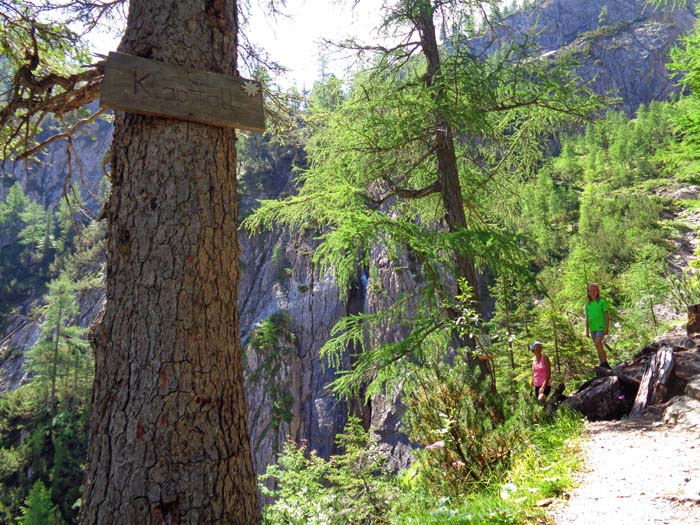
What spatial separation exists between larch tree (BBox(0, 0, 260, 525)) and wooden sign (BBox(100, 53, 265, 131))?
64 mm

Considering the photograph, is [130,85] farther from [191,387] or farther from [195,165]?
[191,387]

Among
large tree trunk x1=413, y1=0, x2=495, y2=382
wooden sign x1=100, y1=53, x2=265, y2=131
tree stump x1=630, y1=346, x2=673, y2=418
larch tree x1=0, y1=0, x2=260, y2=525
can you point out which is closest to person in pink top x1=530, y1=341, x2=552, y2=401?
large tree trunk x1=413, y1=0, x2=495, y2=382

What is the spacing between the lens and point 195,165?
75.8 inches

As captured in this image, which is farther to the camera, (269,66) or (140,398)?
(269,66)

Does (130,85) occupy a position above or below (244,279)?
below

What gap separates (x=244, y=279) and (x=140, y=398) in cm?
2811

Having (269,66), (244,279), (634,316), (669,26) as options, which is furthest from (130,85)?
(669,26)

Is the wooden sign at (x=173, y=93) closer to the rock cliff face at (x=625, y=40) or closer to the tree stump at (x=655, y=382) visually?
the tree stump at (x=655, y=382)

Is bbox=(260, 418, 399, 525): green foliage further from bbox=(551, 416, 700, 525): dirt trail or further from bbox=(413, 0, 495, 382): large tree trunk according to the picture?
bbox=(413, 0, 495, 382): large tree trunk

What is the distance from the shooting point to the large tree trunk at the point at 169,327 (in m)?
1.63

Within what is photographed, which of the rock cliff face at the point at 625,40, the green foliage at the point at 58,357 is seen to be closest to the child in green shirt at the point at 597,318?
the green foliage at the point at 58,357

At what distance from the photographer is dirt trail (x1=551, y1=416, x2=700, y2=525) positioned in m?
2.17

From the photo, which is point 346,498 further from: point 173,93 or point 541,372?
point 173,93

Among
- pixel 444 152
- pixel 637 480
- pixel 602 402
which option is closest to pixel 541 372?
pixel 602 402
